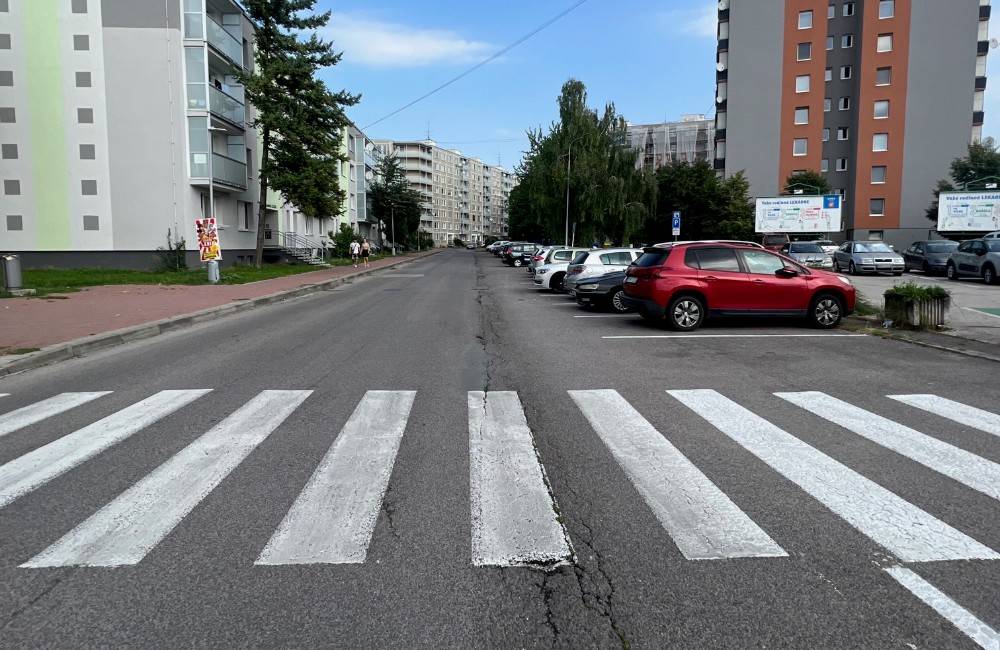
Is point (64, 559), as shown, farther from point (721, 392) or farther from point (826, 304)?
point (826, 304)

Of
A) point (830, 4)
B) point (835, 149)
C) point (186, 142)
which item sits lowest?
point (186, 142)

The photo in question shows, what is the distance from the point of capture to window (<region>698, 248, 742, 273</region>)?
492 inches

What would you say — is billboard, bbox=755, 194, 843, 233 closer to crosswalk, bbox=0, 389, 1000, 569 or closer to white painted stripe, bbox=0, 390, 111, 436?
crosswalk, bbox=0, 389, 1000, 569

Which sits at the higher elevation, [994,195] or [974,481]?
[994,195]

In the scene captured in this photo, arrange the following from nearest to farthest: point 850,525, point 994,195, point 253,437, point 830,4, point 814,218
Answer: point 850,525 → point 253,437 → point 994,195 → point 814,218 → point 830,4

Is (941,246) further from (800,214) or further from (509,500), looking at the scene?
(509,500)

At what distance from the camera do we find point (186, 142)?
3069 cm

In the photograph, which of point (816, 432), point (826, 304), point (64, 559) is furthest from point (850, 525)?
point (826, 304)

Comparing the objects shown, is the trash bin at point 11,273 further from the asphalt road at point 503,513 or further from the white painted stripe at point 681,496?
the white painted stripe at point 681,496

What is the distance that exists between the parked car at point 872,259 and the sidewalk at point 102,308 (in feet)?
79.2

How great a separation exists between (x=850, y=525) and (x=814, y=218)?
41.4 metres

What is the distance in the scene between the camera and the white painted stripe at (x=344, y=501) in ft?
11.5

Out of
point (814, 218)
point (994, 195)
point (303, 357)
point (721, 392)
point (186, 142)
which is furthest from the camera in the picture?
point (814, 218)

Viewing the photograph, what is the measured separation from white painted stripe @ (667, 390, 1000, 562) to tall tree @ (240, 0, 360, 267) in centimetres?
3051
